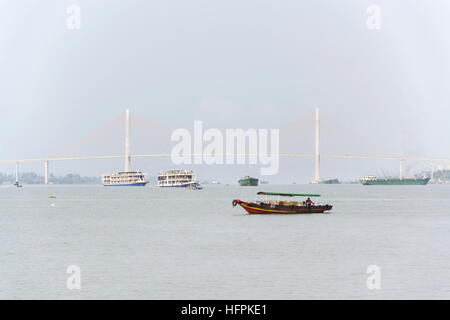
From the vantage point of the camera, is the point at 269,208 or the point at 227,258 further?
the point at 269,208

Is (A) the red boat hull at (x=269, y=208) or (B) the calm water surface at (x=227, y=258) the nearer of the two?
(B) the calm water surface at (x=227, y=258)

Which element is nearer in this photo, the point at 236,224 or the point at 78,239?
the point at 78,239

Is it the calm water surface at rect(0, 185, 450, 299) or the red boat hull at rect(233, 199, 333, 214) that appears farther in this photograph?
the red boat hull at rect(233, 199, 333, 214)

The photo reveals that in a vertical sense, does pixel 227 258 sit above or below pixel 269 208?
above

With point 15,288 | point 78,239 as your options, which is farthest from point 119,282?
point 78,239

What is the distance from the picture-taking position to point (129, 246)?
4488 cm
